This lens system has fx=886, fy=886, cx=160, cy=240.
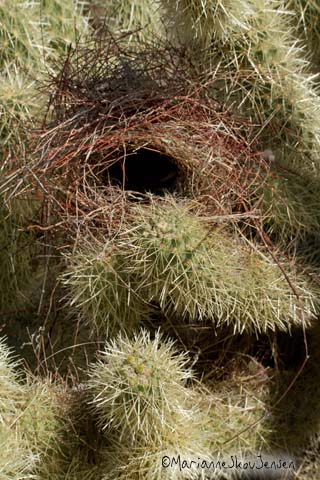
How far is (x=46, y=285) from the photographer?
3.31 m

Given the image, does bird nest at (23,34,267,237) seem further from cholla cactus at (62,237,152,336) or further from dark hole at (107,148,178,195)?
cholla cactus at (62,237,152,336)

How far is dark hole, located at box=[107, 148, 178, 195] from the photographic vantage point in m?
3.17

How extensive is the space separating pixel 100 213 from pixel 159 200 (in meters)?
0.19

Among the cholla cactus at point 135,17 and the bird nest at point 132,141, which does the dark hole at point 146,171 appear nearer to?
the bird nest at point 132,141

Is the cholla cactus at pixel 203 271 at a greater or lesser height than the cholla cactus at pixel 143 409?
greater

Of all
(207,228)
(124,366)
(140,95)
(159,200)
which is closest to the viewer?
(124,366)

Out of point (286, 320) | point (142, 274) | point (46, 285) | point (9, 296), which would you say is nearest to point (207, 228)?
point (142, 274)

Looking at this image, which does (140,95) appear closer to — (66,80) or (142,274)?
(66,80)

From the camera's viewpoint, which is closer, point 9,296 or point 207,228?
point 207,228

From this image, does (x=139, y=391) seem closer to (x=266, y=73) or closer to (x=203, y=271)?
(x=203, y=271)

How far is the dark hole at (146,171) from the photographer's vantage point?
3168 mm

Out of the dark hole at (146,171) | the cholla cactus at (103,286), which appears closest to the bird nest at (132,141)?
the dark hole at (146,171)

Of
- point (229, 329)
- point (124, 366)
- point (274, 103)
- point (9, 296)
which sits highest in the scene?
point (274, 103)

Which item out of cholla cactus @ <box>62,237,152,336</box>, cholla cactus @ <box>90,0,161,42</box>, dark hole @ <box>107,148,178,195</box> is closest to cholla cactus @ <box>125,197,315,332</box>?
cholla cactus @ <box>62,237,152,336</box>
